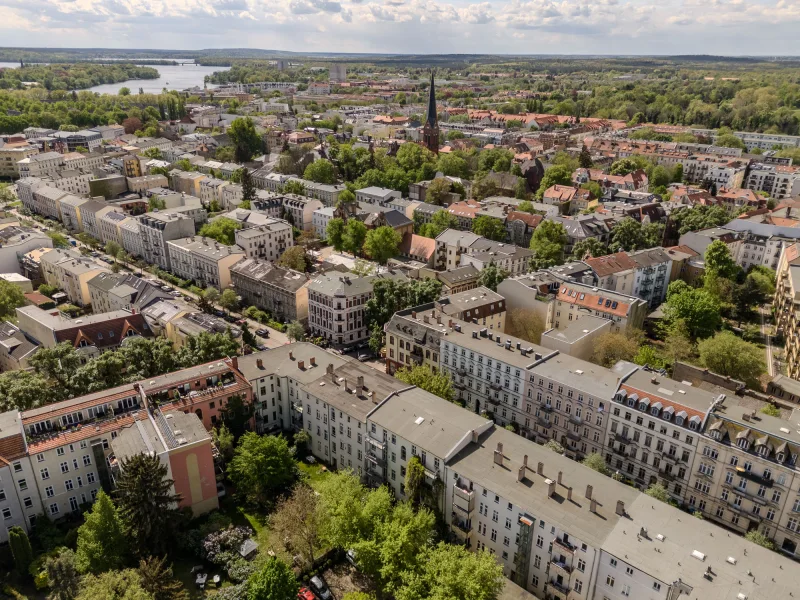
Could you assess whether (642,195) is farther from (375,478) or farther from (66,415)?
(66,415)

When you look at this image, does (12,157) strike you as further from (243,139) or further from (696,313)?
(696,313)

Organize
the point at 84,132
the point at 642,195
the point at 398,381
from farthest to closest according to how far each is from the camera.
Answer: the point at 84,132 < the point at 642,195 < the point at 398,381

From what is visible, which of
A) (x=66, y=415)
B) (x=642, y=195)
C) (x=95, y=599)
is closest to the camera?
(x=95, y=599)

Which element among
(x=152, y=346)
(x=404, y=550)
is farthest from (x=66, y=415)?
(x=404, y=550)

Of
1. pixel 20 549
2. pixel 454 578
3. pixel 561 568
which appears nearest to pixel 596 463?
pixel 561 568

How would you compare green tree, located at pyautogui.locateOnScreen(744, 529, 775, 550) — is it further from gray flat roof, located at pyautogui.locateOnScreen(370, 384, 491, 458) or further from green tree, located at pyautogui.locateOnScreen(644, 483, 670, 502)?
gray flat roof, located at pyautogui.locateOnScreen(370, 384, 491, 458)
